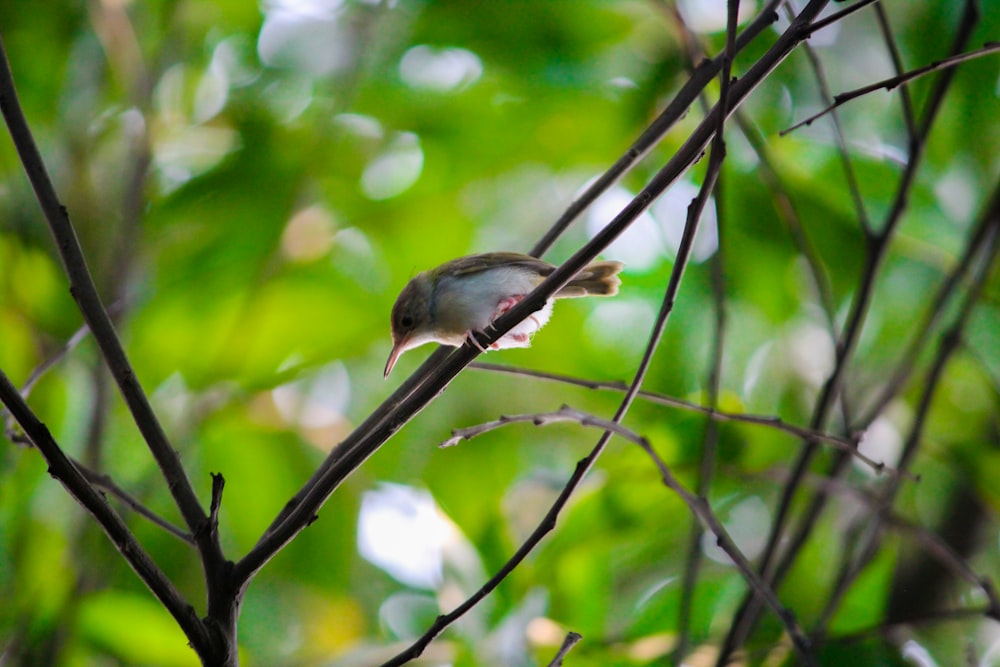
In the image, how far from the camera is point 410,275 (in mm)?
3744

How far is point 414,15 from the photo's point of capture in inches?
148

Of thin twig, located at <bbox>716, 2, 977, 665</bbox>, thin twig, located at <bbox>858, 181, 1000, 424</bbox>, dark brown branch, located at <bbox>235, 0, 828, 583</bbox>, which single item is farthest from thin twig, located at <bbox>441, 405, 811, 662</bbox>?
thin twig, located at <bbox>858, 181, 1000, 424</bbox>

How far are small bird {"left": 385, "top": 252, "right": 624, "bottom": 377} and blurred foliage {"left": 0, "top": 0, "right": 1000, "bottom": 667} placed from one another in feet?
1.93

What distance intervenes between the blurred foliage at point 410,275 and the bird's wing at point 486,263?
705mm

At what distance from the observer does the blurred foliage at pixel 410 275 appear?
3.08 metres

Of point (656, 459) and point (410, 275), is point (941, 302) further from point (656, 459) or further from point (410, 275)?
point (410, 275)

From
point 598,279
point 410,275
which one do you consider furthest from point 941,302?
point 410,275

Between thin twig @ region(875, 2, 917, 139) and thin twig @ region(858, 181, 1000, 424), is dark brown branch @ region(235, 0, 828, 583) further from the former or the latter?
thin twig @ region(858, 181, 1000, 424)

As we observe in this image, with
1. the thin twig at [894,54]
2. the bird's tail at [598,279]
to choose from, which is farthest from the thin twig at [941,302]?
the bird's tail at [598,279]

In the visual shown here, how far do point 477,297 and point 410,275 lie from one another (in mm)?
951

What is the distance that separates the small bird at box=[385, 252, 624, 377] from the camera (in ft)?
9.23

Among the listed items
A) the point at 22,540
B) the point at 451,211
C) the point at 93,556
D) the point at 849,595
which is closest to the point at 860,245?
the point at 849,595

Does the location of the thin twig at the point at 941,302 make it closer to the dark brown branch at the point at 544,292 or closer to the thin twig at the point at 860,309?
the thin twig at the point at 860,309

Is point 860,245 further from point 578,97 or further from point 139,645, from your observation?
point 139,645
